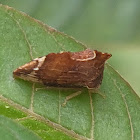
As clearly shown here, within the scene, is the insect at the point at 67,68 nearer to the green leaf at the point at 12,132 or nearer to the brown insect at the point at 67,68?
the brown insect at the point at 67,68

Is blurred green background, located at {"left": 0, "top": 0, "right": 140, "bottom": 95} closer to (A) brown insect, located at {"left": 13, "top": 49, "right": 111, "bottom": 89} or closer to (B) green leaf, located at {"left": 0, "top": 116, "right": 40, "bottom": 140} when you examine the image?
(A) brown insect, located at {"left": 13, "top": 49, "right": 111, "bottom": 89}

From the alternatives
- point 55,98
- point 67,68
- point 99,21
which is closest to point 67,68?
point 67,68

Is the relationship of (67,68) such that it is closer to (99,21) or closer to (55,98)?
(55,98)

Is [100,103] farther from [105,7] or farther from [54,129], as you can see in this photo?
[105,7]

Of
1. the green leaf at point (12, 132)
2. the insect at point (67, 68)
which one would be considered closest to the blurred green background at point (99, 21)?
the insect at point (67, 68)

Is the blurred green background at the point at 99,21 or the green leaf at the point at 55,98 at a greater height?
the blurred green background at the point at 99,21

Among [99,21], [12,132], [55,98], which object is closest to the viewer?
[12,132]
